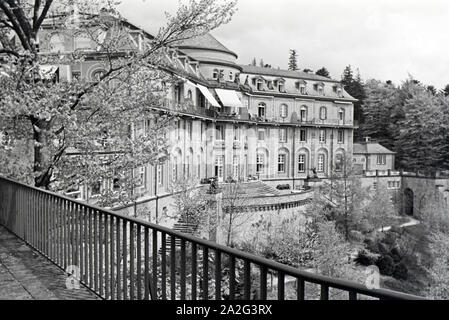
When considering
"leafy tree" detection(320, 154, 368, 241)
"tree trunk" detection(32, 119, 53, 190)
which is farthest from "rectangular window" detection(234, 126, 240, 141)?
"tree trunk" detection(32, 119, 53, 190)

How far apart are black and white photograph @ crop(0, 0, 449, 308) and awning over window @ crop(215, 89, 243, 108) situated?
219mm

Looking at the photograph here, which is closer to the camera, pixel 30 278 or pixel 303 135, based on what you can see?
pixel 30 278

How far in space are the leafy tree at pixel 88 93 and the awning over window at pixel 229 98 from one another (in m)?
34.7

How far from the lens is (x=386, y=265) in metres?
35.2

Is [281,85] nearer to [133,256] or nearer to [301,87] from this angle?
[301,87]

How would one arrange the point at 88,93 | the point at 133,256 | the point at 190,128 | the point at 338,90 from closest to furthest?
the point at 133,256 → the point at 88,93 → the point at 190,128 → the point at 338,90

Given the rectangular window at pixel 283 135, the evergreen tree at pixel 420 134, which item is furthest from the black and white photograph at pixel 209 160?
the rectangular window at pixel 283 135

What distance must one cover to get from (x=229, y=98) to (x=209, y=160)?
23.4 ft

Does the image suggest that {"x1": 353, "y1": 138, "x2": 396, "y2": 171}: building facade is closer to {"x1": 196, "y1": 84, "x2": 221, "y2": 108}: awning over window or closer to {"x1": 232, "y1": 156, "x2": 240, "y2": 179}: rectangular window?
{"x1": 232, "y1": 156, "x2": 240, "y2": 179}: rectangular window

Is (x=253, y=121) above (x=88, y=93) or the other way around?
above

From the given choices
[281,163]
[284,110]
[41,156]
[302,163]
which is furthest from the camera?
[302,163]

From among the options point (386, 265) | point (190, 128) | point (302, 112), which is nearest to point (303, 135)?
point (302, 112)

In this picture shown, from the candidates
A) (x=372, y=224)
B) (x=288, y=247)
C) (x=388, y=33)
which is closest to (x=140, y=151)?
(x=288, y=247)
